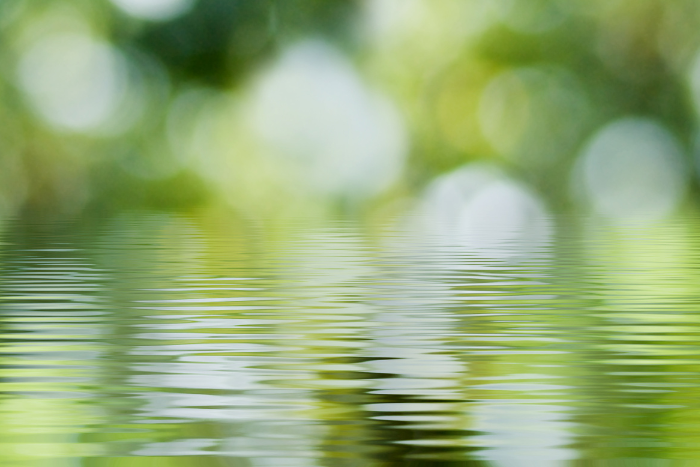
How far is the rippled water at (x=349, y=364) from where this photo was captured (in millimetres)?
1930

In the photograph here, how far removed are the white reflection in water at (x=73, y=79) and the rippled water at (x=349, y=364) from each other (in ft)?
35.0

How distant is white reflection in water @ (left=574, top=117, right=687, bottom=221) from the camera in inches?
586

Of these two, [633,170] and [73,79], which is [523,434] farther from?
[73,79]

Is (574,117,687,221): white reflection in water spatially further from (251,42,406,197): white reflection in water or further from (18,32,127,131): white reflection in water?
(18,32,127,131): white reflection in water

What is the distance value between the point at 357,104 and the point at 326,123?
550mm

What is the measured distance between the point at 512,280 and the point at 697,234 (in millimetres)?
3872

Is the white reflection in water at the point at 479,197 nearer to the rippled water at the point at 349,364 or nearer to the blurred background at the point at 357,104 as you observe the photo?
the blurred background at the point at 357,104

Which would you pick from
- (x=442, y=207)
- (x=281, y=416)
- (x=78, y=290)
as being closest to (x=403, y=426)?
(x=281, y=416)

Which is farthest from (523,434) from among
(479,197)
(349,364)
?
(479,197)

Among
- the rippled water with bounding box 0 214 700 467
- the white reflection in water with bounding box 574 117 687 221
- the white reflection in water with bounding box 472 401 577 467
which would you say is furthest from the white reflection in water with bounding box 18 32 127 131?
the white reflection in water with bounding box 472 401 577 467

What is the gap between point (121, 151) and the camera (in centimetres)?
1541

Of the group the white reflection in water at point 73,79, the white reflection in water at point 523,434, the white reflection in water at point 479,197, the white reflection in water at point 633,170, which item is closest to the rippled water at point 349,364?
the white reflection in water at point 523,434

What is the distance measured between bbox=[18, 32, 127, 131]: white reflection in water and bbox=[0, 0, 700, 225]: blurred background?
2 centimetres

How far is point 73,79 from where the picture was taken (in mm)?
15602
